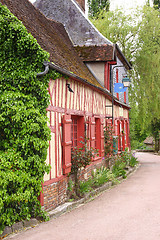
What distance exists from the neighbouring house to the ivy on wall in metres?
0.44

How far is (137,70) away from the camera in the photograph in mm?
17641

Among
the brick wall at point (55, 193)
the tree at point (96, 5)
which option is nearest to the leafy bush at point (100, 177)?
the brick wall at point (55, 193)

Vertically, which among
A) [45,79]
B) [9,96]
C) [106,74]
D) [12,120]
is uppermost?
[106,74]

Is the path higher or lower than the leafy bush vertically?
Answer: lower

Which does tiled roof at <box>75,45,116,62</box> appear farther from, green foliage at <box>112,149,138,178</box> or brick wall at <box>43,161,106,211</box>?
brick wall at <box>43,161,106,211</box>

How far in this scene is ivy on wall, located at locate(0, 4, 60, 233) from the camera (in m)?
5.33

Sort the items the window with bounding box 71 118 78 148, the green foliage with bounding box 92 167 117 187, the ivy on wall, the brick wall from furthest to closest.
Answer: the green foliage with bounding box 92 167 117 187, the window with bounding box 71 118 78 148, the brick wall, the ivy on wall

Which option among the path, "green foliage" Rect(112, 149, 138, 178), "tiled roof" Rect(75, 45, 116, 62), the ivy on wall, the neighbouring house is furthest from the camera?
"green foliage" Rect(112, 149, 138, 178)

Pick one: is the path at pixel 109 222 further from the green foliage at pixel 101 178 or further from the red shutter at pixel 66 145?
the red shutter at pixel 66 145

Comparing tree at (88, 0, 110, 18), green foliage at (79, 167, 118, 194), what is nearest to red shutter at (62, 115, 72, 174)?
green foliage at (79, 167, 118, 194)

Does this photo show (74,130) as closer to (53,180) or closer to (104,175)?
(104,175)

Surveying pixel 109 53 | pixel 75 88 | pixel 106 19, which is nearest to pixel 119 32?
pixel 106 19

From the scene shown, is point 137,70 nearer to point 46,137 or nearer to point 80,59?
point 80,59

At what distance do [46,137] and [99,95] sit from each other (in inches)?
209
